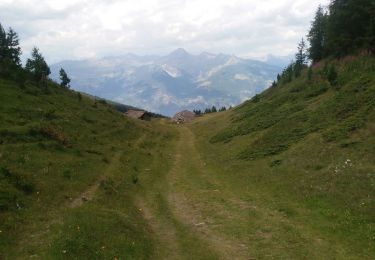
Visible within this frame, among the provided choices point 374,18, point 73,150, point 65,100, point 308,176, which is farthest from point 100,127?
point 374,18

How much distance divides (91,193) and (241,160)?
1947cm

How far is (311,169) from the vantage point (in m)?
33.3

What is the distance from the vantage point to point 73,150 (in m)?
40.7

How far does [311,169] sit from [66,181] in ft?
67.5

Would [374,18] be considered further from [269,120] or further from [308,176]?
[308,176]

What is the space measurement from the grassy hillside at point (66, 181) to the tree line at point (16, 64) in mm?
7025

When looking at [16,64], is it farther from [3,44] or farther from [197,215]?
[197,215]

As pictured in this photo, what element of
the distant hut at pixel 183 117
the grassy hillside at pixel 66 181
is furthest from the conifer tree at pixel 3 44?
the distant hut at pixel 183 117

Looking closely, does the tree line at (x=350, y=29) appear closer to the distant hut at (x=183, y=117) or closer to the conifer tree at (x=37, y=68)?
the conifer tree at (x=37, y=68)

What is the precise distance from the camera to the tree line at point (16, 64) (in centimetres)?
6538

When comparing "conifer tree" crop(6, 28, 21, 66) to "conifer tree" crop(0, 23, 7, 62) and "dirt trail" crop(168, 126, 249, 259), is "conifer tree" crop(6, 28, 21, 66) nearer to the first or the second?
"conifer tree" crop(0, 23, 7, 62)

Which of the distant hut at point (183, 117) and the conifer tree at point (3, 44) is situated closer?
the conifer tree at point (3, 44)

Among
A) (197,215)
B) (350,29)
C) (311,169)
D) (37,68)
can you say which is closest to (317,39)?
(350,29)

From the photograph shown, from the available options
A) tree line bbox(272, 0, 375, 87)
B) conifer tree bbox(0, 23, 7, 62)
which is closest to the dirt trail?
tree line bbox(272, 0, 375, 87)
